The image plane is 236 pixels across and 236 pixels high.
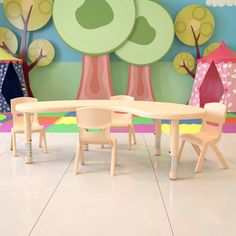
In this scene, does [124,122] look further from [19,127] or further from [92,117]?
[19,127]

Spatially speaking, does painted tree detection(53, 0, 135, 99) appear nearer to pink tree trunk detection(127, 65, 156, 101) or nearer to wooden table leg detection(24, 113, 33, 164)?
pink tree trunk detection(127, 65, 156, 101)

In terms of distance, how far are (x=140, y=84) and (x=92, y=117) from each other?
4.78 meters

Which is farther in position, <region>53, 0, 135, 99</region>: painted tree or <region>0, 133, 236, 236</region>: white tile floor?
<region>53, 0, 135, 99</region>: painted tree

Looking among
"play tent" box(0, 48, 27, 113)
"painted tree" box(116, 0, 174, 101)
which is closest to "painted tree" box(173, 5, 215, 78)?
"painted tree" box(116, 0, 174, 101)

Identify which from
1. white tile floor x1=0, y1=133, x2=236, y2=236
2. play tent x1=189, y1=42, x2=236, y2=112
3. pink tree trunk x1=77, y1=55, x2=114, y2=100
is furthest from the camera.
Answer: pink tree trunk x1=77, y1=55, x2=114, y2=100

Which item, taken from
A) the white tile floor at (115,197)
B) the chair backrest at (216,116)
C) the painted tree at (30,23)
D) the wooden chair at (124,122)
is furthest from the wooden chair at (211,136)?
the painted tree at (30,23)

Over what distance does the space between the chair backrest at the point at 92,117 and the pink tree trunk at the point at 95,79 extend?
15.1ft

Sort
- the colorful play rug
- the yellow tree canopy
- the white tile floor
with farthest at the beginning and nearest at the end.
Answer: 1. the yellow tree canopy
2. the colorful play rug
3. the white tile floor

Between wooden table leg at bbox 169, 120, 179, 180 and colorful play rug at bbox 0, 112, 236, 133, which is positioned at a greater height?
wooden table leg at bbox 169, 120, 179, 180

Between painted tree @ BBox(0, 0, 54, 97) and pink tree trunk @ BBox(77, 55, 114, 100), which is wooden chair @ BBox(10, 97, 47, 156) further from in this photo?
painted tree @ BBox(0, 0, 54, 97)

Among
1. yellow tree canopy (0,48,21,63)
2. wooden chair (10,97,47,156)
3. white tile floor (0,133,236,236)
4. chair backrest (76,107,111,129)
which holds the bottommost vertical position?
white tile floor (0,133,236,236)

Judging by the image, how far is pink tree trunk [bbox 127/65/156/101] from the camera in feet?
25.4

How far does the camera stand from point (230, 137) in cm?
489

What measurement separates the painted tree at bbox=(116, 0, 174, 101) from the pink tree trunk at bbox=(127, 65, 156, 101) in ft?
0.22
